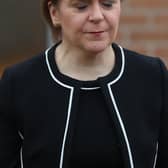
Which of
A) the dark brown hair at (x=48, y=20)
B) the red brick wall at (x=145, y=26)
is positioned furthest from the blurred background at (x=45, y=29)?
the dark brown hair at (x=48, y=20)

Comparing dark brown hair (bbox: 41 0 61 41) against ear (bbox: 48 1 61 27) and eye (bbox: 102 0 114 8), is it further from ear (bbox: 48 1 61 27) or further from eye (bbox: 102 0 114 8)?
eye (bbox: 102 0 114 8)

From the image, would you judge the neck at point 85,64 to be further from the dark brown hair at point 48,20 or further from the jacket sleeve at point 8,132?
the jacket sleeve at point 8,132

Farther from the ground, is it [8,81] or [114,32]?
[114,32]

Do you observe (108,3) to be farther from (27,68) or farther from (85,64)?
(27,68)

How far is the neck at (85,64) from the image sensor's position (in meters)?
3.54

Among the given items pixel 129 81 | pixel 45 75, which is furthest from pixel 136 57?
pixel 45 75

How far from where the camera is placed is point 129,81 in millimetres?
3582

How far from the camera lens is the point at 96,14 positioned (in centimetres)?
337

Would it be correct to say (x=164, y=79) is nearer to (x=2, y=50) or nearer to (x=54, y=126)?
(x=54, y=126)

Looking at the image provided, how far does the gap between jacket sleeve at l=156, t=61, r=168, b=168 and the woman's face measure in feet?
1.10

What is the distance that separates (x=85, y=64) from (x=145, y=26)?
9.33ft

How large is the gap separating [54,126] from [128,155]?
337 mm

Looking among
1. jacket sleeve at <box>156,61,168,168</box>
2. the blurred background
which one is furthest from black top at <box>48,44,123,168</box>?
the blurred background

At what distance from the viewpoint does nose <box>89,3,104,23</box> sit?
337 cm
